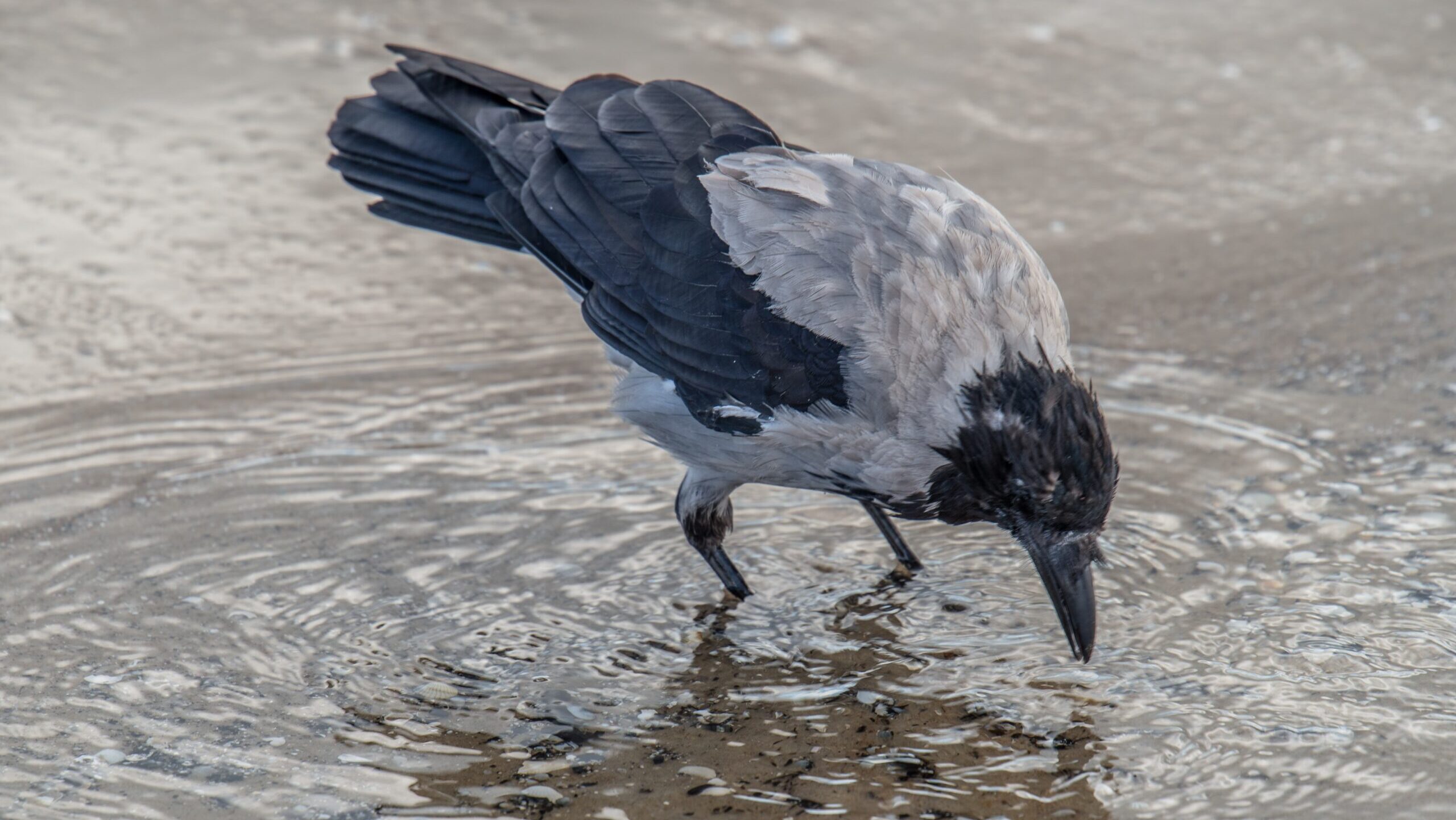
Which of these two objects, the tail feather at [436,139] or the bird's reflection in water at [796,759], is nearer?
the bird's reflection in water at [796,759]

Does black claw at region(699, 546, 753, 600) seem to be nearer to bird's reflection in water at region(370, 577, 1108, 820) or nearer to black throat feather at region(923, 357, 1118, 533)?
bird's reflection in water at region(370, 577, 1108, 820)

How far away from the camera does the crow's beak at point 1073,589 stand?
343cm

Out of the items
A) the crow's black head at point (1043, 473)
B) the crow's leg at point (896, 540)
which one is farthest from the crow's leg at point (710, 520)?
the crow's black head at point (1043, 473)

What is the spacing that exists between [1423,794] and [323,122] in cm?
525

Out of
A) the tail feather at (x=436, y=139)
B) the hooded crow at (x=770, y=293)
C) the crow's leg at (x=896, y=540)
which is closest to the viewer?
the hooded crow at (x=770, y=293)

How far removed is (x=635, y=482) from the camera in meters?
4.48

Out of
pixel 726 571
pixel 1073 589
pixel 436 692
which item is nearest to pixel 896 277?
pixel 1073 589

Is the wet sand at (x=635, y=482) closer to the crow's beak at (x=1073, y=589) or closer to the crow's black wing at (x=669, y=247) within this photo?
the crow's beak at (x=1073, y=589)

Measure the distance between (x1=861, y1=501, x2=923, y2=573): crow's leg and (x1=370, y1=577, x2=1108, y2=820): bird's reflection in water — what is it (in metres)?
0.46

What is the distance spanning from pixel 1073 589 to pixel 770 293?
1000 millimetres

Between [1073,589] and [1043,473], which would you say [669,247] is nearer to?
[1043,473]

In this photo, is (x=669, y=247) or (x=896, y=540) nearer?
(x=669, y=247)

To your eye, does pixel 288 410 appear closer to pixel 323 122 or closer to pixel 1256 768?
pixel 323 122

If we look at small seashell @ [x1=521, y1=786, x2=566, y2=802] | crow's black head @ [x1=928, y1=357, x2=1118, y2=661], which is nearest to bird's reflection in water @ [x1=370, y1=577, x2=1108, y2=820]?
small seashell @ [x1=521, y1=786, x2=566, y2=802]
